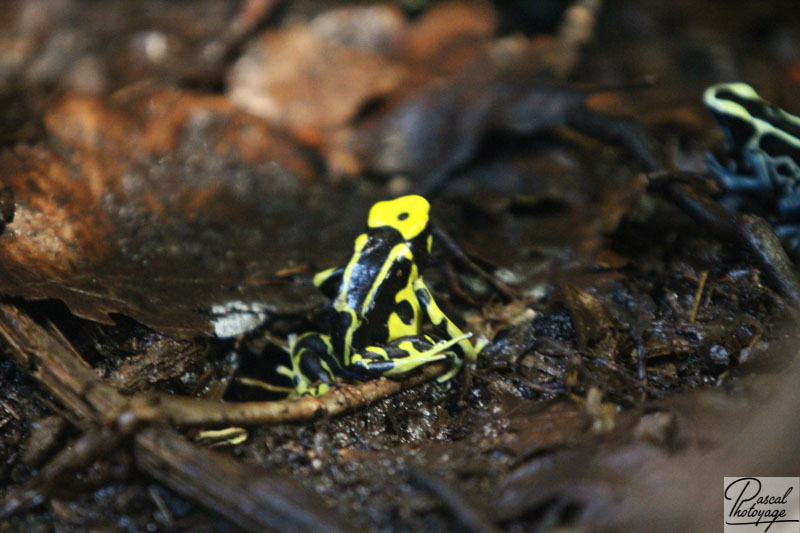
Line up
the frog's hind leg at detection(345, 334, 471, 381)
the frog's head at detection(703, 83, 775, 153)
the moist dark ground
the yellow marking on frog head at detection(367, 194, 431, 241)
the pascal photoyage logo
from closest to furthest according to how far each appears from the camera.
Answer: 1. the pascal photoyage logo
2. the moist dark ground
3. the frog's hind leg at detection(345, 334, 471, 381)
4. the yellow marking on frog head at detection(367, 194, 431, 241)
5. the frog's head at detection(703, 83, 775, 153)

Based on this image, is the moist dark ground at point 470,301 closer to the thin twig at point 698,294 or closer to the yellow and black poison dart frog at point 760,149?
the thin twig at point 698,294

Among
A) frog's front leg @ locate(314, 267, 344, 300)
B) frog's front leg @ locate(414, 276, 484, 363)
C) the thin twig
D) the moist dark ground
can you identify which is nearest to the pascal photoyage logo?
the moist dark ground

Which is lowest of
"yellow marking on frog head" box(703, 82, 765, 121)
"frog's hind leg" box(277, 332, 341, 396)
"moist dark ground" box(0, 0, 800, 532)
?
"frog's hind leg" box(277, 332, 341, 396)

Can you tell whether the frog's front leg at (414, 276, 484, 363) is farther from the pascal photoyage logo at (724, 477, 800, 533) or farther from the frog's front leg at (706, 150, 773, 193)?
the frog's front leg at (706, 150, 773, 193)

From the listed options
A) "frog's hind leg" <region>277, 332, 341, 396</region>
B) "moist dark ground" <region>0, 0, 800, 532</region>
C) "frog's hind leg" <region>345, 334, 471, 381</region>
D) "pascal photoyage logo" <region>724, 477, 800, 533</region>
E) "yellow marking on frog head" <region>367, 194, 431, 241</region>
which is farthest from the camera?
"yellow marking on frog head" <region>367, 194, 431, 241</region>

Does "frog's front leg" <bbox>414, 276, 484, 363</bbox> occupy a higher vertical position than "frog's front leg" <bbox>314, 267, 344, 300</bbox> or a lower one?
lower

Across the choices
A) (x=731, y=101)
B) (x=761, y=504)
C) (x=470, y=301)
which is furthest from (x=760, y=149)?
(x=761, y=504)

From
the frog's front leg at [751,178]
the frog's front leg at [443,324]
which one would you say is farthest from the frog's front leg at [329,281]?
the frog's front leg at [751,178]
